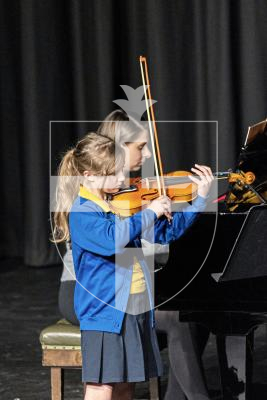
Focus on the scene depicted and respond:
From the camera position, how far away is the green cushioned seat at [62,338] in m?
3.15

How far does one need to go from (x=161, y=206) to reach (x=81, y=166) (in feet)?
1.07

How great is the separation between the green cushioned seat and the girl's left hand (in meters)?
0.78

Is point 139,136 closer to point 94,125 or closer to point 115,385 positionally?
point 115,385

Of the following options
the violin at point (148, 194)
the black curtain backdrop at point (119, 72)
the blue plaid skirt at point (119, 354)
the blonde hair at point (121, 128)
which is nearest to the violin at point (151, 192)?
the violin at point (148, 194)

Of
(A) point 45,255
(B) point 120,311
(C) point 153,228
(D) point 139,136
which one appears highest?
(D) point 139,136

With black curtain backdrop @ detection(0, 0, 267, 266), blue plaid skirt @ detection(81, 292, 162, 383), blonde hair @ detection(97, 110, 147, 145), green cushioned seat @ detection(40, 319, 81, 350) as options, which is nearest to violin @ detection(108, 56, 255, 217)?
blue plaid skirt @ detection(81, 292, 162, 383)

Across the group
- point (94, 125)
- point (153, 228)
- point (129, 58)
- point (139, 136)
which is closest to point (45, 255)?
point (94, 125)

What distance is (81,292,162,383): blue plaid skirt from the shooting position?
2672 mm

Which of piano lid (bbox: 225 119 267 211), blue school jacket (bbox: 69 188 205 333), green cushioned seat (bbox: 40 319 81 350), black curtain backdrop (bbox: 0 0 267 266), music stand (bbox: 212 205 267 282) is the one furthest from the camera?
black curtain backdrop (bbox: 0 0 267 266)

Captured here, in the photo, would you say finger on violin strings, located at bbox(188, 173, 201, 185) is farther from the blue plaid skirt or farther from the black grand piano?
the blue plaid skirt

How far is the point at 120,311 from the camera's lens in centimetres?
267

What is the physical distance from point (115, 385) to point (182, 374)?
0.30 m

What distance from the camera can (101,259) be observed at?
2.70 meters

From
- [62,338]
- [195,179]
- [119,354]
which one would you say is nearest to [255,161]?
[195,179]
